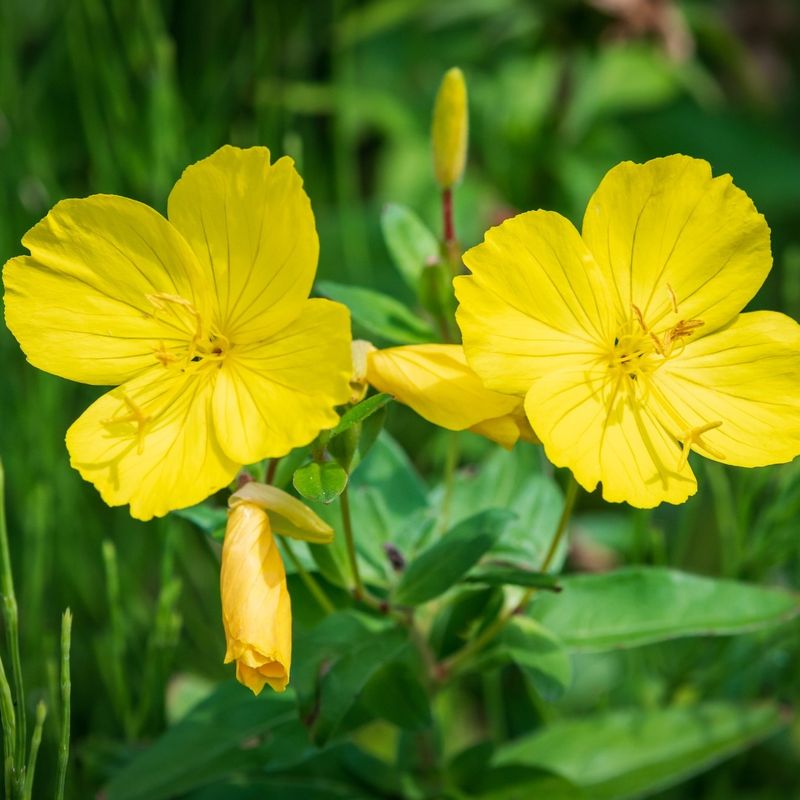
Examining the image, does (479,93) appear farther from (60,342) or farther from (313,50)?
(60,342)

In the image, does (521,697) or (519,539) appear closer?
(519,539)

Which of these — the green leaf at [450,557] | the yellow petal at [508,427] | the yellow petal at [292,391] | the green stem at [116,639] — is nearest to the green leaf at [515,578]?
the green leaf at [450,557]

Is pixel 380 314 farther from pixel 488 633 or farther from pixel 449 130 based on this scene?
pixel 488 633

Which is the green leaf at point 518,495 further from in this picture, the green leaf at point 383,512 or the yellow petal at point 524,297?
the yellow petal at point 524,297

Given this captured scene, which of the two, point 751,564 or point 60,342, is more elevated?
point 60,342

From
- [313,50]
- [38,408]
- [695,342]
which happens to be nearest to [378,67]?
[313,50]

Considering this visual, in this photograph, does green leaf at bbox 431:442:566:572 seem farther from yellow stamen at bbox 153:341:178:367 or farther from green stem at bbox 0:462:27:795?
green stem at bbox 0:462:27:795
